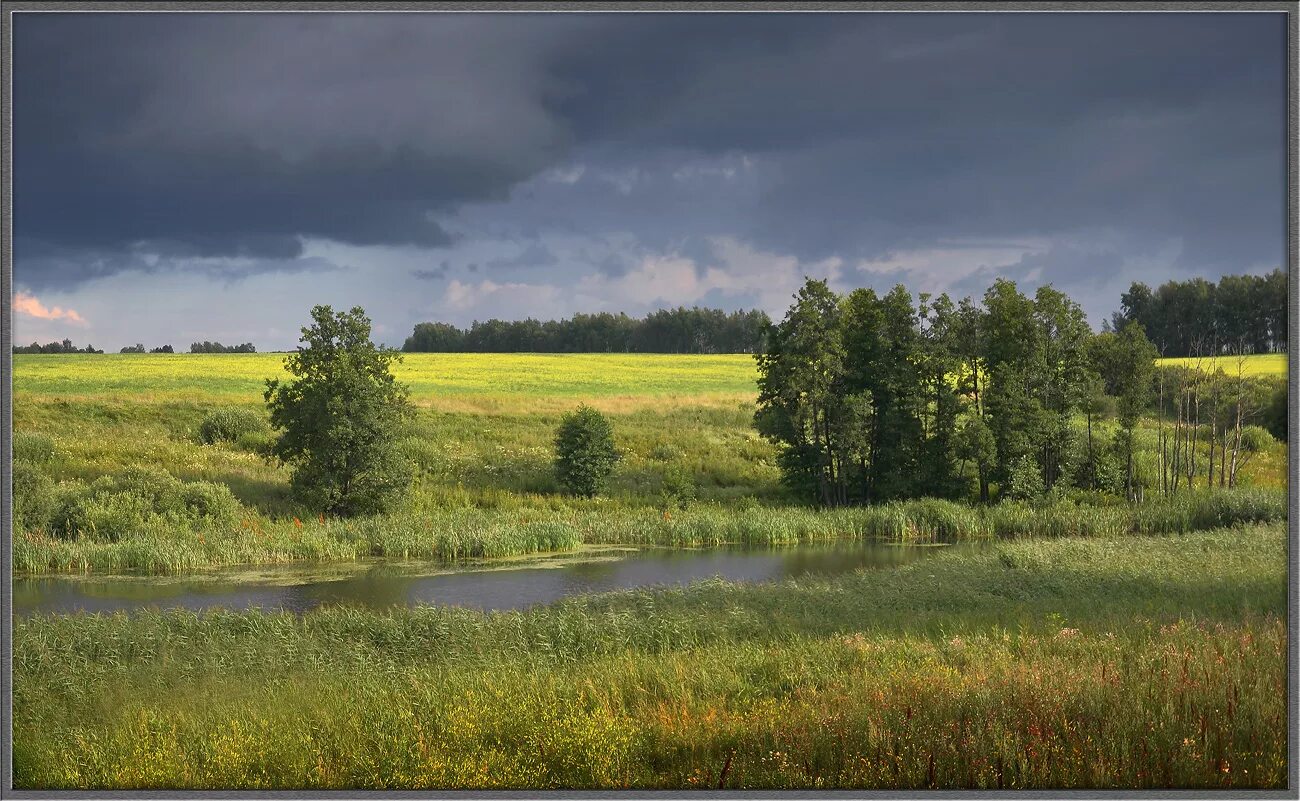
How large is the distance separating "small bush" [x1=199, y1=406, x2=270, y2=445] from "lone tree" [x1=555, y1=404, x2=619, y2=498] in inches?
489

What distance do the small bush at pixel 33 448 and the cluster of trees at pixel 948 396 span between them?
68.5 ft

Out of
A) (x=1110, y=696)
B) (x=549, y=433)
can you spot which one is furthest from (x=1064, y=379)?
(x=1110, y=696)

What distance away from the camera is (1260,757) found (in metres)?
6.07

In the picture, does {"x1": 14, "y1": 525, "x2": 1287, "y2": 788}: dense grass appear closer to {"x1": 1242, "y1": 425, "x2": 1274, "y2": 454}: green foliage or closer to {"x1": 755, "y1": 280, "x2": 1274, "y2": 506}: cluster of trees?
{"x1": 1242, "y1": 425, "x2": 1274, "y2": 454}: green foliage

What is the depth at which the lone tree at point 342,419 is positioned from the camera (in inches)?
989

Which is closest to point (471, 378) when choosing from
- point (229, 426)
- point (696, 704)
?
point (229, 426)

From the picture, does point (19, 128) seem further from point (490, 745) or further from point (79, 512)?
point (79, 512)

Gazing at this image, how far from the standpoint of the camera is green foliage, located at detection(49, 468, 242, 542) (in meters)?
21.6

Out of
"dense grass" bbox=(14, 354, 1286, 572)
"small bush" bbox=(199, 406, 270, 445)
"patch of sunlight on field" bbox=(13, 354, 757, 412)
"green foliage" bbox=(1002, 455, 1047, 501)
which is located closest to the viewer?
"dense grass" bbox=(14, 354, 1286, 572)

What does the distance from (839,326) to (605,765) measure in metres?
25.0

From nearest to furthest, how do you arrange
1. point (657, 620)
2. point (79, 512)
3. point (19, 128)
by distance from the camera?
point (19, 128) < point (657, 620) < point (79, 512)

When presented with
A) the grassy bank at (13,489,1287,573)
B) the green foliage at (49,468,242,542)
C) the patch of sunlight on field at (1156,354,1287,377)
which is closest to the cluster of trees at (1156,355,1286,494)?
the patch of sunlight on field at (1156,354,1287,377)

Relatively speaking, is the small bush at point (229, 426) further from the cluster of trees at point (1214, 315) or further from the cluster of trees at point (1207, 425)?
the cluster of trees at point (1207, 425)

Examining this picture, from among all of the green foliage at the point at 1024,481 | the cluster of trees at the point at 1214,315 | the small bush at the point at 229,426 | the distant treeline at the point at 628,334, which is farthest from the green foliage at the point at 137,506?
the distant treeline at the point at 628,334
